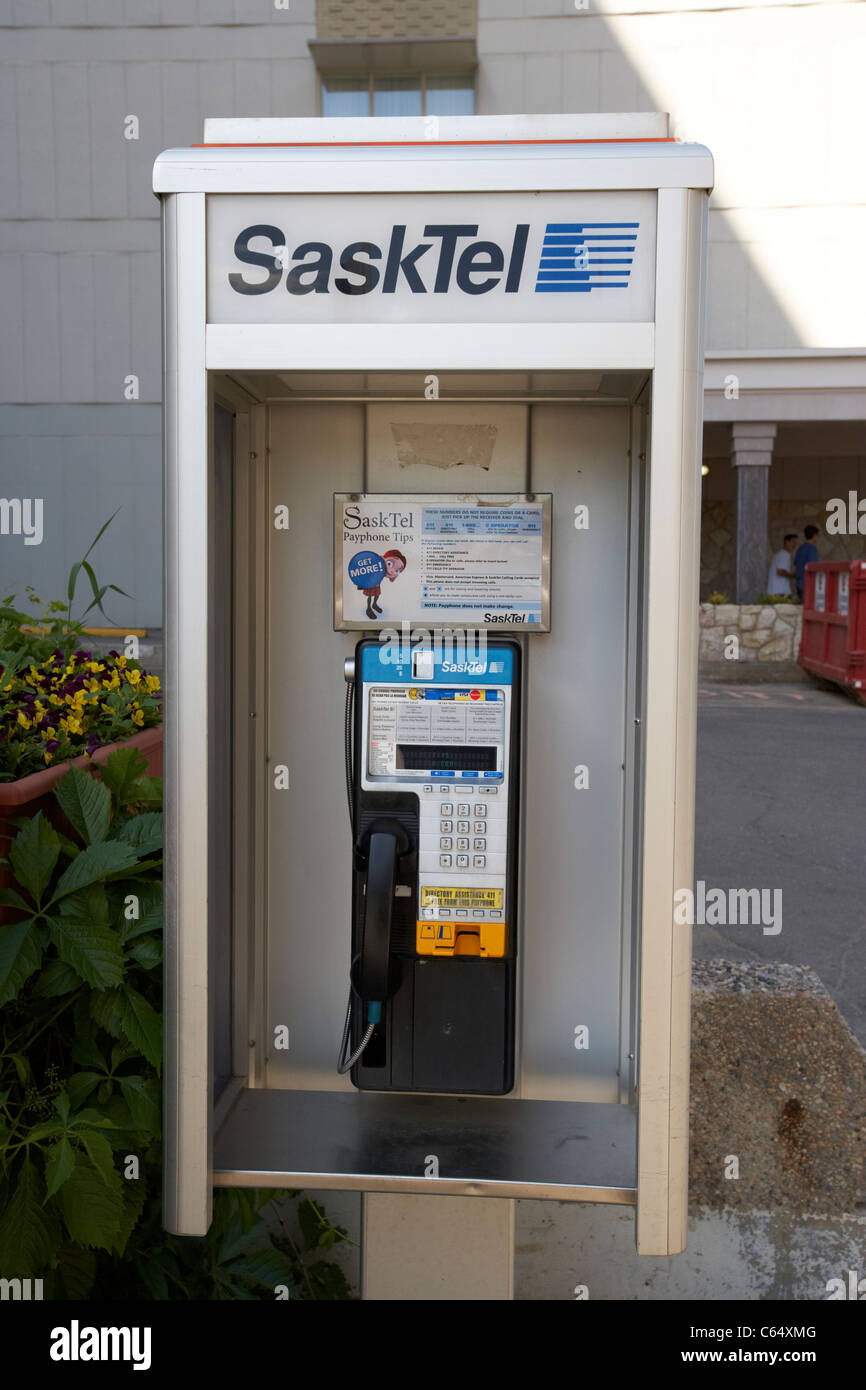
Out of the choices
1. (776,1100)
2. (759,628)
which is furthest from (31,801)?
(759,628)

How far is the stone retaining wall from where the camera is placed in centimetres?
1306

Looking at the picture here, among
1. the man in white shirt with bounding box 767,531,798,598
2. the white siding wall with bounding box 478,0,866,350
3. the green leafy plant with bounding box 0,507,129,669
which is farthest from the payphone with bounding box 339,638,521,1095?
the man in white shirt with bounding box 767,531,798,598

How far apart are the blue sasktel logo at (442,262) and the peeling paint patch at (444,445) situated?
0.53m

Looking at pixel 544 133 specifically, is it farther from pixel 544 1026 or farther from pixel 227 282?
pixel 544 1026

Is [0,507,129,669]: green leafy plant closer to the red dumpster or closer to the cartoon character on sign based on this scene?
the cartoon character on sign

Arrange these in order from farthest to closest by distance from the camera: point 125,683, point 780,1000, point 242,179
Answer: point 780,1000
point 125,683
point 242,179

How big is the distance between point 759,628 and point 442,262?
11924mm

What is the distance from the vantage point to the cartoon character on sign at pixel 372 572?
2.30m

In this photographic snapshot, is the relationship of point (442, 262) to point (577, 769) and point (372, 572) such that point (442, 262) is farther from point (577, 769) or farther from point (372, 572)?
point (577, 769)

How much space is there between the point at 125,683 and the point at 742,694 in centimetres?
953

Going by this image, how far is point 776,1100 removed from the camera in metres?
3.02

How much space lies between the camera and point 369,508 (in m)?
2.30

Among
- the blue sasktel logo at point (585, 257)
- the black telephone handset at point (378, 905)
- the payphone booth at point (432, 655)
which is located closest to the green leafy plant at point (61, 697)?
the payphone booth at point (432, 655)

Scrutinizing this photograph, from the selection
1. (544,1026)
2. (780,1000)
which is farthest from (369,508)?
(780,1000)
